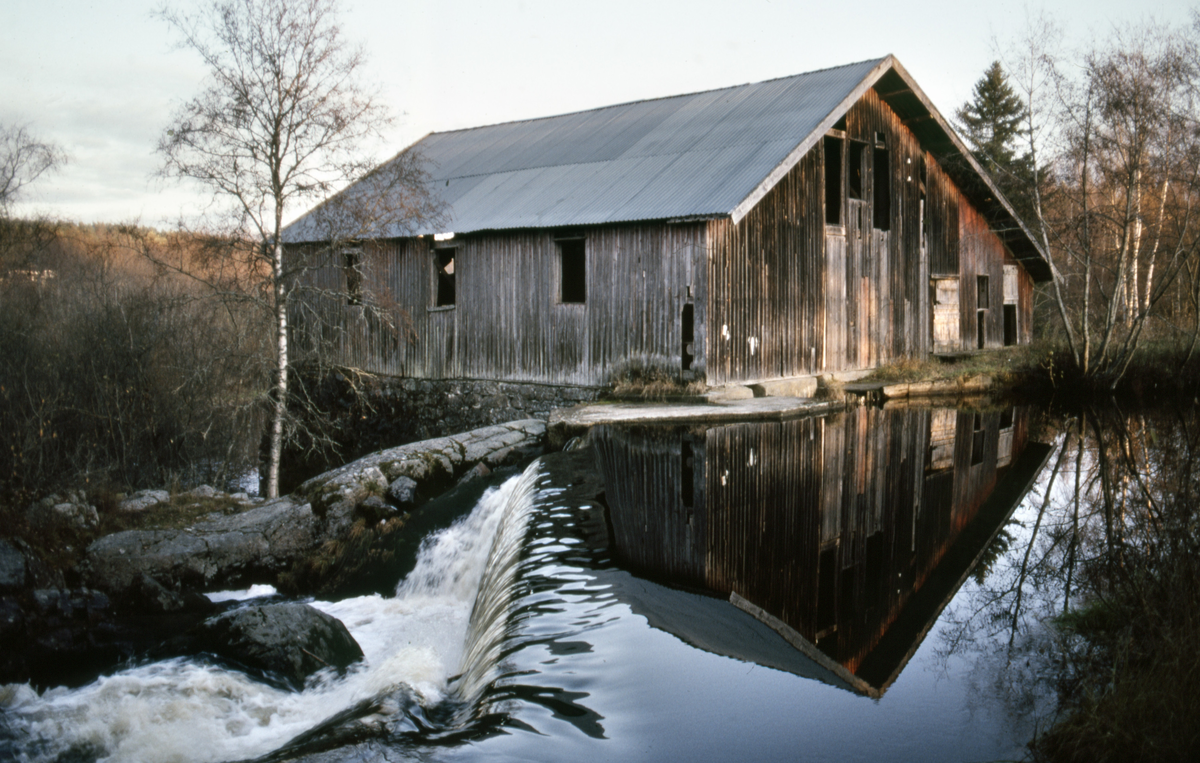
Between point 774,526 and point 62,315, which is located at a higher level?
point 62,315

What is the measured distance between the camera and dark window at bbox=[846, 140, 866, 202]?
58.5 ft

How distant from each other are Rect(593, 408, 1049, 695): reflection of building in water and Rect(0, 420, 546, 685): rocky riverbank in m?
2.66

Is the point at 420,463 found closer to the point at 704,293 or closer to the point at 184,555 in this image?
the point at 184,555

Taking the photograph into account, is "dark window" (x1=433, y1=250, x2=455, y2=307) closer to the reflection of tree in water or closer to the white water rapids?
the white water rapids

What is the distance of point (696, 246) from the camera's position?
14195mm

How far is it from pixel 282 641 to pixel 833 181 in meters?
14.8

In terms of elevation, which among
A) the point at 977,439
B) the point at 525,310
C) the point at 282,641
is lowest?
the point at 282,641

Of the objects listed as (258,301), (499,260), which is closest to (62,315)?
(258,301)

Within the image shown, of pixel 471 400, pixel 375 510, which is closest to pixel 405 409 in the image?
pixel 471 400

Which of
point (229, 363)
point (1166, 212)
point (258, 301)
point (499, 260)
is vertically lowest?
point (229, 363)

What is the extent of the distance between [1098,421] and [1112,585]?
34.5ft

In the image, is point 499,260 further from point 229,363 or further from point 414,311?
point 229,363

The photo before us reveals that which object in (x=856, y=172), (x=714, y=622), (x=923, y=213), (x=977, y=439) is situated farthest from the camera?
(x=923, y=213)

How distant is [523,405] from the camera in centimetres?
1661
